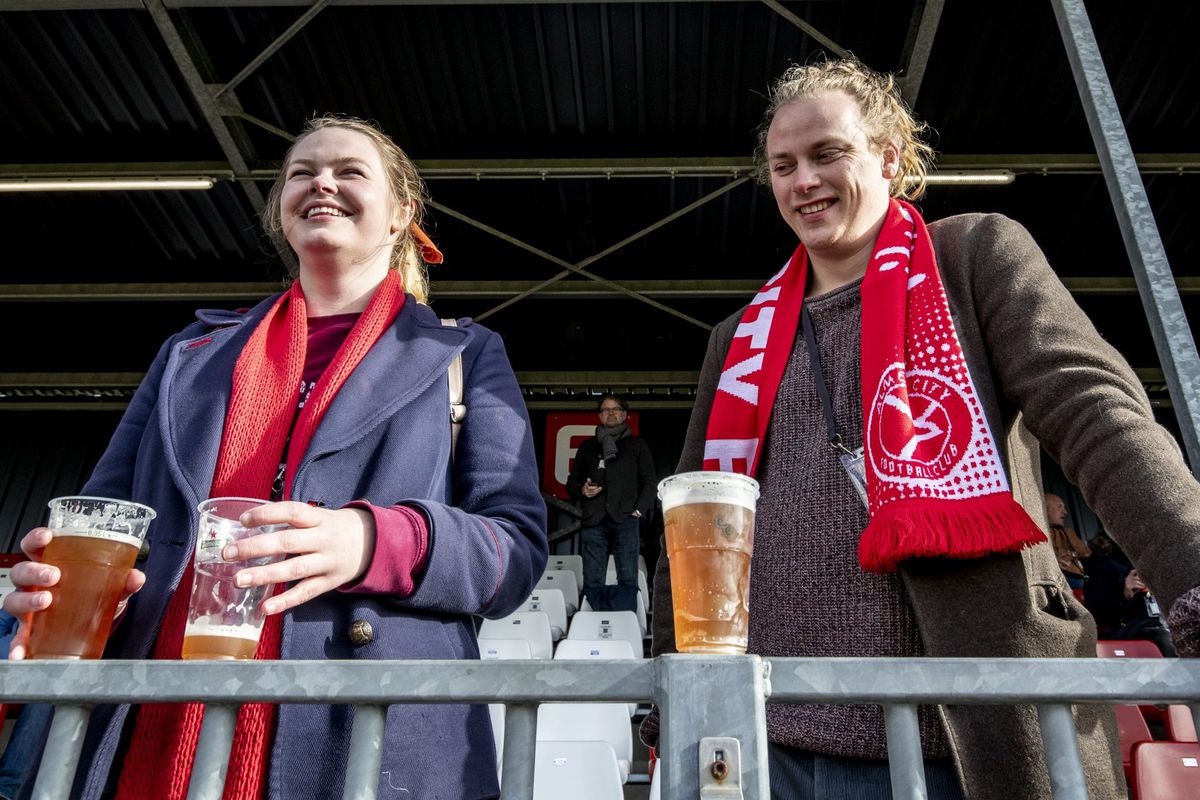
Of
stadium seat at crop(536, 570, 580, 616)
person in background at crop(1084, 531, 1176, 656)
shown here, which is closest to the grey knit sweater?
person in background at crop(1084, 531, 1176, 656)

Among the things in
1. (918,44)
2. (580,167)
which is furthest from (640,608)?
(918,44)

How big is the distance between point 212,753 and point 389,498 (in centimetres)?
44

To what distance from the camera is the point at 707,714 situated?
0.54 meters

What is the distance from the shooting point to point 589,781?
2.43 metres

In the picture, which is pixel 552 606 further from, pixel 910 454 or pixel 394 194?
pixel 910 454

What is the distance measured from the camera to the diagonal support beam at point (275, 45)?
4.89m

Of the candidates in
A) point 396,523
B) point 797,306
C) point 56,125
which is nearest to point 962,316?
point 797,306

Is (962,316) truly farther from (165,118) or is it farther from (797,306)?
(165,118)

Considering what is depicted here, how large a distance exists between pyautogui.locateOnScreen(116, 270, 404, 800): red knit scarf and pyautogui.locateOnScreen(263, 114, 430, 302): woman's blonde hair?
0.15 metres

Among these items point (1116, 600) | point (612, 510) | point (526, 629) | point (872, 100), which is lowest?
point (872, 100)

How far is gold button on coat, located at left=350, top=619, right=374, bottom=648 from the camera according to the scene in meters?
0.89

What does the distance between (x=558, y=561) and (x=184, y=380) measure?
7.01 m

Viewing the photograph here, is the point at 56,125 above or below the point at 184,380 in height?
above

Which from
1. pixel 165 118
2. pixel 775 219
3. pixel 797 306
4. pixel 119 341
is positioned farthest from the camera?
pixel 119 341
